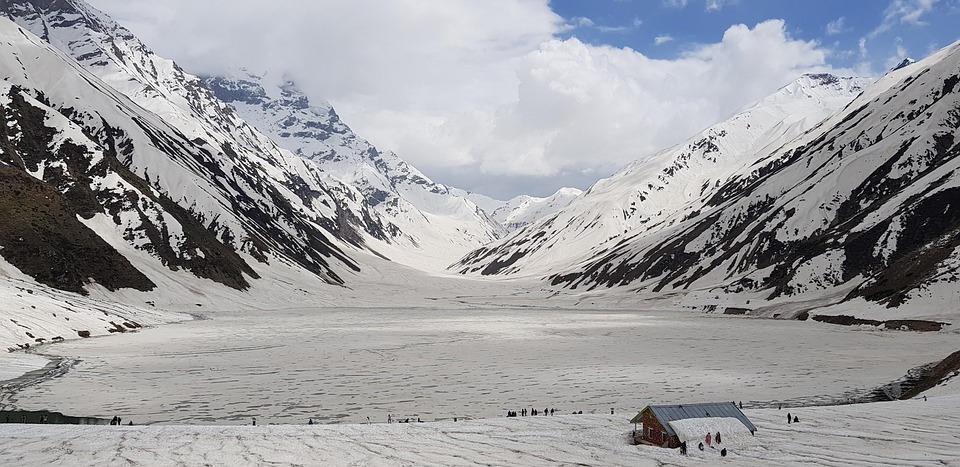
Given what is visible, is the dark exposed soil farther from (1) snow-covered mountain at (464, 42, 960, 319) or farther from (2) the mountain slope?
(2) the mountain slope

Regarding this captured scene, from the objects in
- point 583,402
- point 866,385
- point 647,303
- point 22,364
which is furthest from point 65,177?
point 866,385

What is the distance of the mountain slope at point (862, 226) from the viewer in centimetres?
9894

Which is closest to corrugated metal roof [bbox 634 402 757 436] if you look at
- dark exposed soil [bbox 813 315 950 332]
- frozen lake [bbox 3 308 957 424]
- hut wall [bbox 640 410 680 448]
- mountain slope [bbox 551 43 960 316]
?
hut wall [bbox 640 410 680 448]

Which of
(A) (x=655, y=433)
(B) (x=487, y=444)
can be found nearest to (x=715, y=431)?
(A) (x=655, y=433)

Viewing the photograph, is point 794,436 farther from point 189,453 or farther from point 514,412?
point 189,453

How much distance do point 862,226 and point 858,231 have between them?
6.11 ft

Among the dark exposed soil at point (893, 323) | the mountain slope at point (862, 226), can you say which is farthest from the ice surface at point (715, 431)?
the mountain slope at point (862, 226)

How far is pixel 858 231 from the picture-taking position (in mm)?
126938

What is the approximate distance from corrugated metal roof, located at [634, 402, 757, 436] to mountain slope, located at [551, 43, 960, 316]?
65956mm

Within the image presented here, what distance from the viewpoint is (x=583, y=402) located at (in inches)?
1585

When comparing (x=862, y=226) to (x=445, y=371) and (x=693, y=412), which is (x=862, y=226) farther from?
(x=693, y=412)

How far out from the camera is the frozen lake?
38938mm

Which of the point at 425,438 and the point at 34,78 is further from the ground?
the point at 34,78

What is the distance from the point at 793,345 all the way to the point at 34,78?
20987 cm
